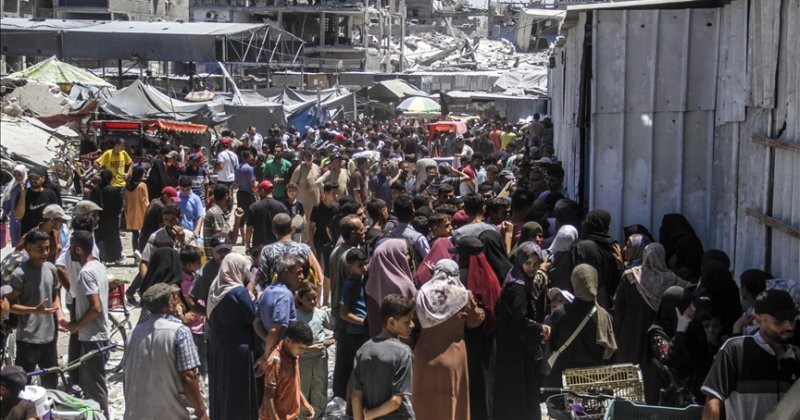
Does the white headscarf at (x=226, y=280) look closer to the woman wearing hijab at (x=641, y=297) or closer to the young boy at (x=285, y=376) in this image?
the young boy at (x=285, y=376)

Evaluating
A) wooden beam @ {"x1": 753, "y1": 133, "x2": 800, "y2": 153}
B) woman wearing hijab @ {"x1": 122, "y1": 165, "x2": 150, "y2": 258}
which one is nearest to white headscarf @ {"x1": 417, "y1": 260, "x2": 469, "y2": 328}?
wooden beam @ {"x1": 753, "y1": 133, "x2": 800, "y2": 153}

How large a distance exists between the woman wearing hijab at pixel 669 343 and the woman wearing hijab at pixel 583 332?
1.05ft

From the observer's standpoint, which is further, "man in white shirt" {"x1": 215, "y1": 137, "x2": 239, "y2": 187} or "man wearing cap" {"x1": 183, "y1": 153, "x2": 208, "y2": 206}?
"man in white shirt" {"x1": 215, "y1": 137, "x2": 239, "y2": 187}

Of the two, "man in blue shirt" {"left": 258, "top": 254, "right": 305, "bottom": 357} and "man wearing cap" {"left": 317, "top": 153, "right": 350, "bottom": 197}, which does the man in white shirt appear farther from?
"man in blue shirt" {"left": 258, "top": 254, "right": 305, "bottom": 357}

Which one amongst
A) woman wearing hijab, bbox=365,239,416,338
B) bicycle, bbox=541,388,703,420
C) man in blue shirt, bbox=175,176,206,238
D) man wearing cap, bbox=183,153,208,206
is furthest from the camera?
man wearing cap, bbox=183,153,208,206

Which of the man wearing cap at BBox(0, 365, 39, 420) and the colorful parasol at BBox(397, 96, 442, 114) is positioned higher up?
the colorful parasol at BBox(397, 96, 442, 114)

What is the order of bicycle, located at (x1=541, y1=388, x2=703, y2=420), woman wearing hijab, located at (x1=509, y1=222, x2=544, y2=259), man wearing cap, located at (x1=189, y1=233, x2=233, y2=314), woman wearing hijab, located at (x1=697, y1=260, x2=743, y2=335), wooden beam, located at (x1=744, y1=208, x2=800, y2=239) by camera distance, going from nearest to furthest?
bicycle, located at (x1=541, y1=388, x2=703, y2=420)
woman wearing hijab, located at (x1=697, y1=260, x2=743, y2=335)
wooden beam, located at (x1=744, y1=208, x2=800, y2=239)
man wearing cap, located at (x1=189, y1=233, x2=233, y2=314)
woman wearing hijab, located at (x1=509, y1=222, x2=544, y2=259)

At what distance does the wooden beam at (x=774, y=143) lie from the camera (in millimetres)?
6258

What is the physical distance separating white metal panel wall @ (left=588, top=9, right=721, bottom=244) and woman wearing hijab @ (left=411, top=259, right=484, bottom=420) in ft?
9.33

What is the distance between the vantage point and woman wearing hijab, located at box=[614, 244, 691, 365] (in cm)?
701

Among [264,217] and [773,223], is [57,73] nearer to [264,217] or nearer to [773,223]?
[264,217]

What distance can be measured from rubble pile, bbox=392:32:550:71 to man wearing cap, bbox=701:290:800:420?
57.5 metres

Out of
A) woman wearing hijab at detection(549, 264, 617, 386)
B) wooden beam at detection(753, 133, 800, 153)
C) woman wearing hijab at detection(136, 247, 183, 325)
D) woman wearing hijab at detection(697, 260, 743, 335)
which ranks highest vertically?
wooden beam at detection(753, 133, 800, 153)

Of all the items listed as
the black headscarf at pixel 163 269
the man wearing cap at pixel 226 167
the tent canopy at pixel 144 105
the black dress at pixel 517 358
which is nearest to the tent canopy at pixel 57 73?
the tent canopy at pixel 144 105
